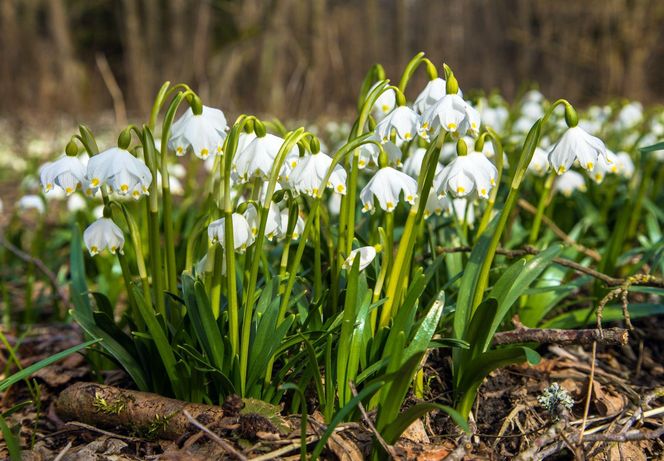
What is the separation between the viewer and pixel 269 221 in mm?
1620

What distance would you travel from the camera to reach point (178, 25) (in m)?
15.1

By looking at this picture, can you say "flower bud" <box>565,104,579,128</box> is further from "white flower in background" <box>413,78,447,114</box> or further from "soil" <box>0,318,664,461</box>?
"soil" <box>0,318,664,461</box>

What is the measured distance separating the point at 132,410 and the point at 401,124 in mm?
991

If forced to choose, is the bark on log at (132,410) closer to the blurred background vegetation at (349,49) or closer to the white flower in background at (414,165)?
the white flower in background at (414,165)

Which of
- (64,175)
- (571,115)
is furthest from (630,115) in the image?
(64,175)

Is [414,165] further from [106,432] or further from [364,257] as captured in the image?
[106,432]

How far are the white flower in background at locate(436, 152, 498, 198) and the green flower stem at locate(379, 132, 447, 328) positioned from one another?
0.05m

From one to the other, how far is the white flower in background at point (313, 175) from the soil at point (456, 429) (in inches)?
20.6

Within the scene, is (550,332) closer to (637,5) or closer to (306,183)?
(306,183)

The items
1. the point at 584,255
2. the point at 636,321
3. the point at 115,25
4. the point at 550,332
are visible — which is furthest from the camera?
the point at 115,25

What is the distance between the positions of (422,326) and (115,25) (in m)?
21.9

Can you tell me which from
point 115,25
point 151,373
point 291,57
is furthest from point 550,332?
point 115,25

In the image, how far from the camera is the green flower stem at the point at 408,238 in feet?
5.07

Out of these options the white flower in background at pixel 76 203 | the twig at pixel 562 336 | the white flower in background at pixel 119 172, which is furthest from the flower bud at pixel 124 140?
Answer: the white flower in background at pixel 76 203
